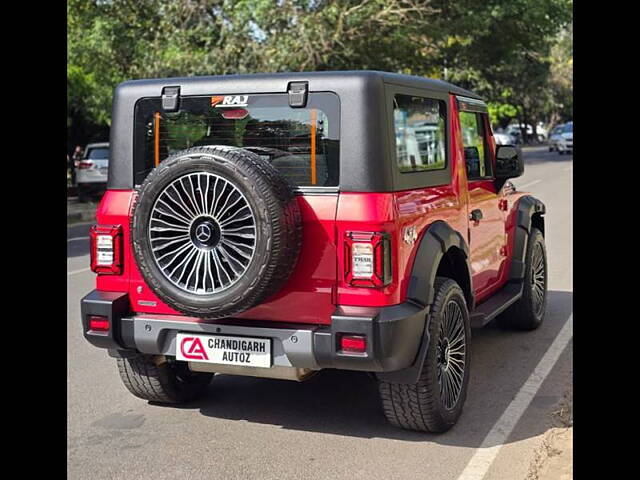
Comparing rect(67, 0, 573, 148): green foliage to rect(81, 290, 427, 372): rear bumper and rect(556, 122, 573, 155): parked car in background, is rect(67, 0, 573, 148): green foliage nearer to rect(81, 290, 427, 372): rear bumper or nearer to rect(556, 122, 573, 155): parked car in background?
rect(556, 122, 573, 155): parked car in background

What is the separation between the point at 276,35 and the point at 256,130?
17.7 m

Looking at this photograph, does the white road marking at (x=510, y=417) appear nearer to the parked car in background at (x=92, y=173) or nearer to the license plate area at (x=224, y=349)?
the license plate area at (x=224, y=349)

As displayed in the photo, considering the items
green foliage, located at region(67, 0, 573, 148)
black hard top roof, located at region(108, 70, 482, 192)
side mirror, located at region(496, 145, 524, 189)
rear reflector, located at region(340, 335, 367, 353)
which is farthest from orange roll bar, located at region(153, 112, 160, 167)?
green foliage, located at region(67, 0, 573, 148)

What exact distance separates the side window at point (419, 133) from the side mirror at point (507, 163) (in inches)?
43.8

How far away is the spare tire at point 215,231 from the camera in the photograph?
4.20m

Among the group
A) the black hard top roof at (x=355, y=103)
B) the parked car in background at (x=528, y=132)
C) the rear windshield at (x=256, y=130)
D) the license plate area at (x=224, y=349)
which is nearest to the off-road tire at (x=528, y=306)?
the black hard top roof at (x=355, y=103)

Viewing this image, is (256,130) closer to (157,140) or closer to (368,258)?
(157,140)

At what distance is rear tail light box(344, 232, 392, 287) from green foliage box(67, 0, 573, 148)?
17502 millimetres

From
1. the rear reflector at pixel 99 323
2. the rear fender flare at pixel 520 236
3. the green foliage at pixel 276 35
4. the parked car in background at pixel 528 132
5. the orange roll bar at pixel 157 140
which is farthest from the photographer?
the parked car in background at pixel 528 132

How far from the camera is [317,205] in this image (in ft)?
14.5
